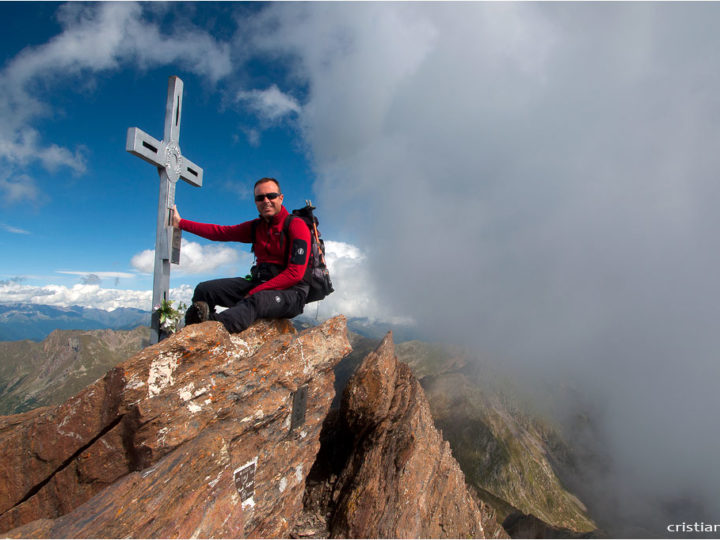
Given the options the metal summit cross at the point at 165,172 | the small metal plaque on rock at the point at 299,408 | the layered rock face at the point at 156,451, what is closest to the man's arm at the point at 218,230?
the metal summit cross at the point at 165,172

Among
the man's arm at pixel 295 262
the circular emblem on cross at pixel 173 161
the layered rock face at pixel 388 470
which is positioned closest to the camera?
the man's arm at pixel 295 262

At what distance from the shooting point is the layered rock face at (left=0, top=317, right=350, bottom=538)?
7.98 m

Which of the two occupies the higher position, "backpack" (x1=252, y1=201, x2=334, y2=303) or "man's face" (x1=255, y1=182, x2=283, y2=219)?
"man's face" (x1=255, y1=182, x2=283, y2=219)

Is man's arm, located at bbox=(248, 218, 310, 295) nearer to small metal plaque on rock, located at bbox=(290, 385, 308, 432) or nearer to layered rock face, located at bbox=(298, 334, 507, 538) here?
small metal plaque on rock, located at bbox=(290, 385, 308, 432)

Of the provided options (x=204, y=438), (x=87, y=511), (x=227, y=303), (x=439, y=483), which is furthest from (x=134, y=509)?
(x=439, y=483)

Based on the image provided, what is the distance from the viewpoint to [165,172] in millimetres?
14023

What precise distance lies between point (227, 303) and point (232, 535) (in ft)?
22.1

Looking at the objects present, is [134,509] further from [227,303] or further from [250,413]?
[227,303]

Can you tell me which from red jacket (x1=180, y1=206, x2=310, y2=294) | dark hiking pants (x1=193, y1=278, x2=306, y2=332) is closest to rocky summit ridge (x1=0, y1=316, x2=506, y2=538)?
dark hiking pants (x1=193, y1=278, x2=306, y2=332)

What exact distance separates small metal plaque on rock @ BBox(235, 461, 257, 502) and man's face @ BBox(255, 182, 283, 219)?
8.01m

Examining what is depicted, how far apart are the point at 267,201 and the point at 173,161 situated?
5903 millimetres

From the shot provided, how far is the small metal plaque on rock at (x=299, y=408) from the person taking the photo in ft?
42.4

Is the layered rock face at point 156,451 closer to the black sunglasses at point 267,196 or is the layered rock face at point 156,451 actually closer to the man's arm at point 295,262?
the man's arm at point 295,262

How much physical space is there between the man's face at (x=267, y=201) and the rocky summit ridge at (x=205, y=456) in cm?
395
